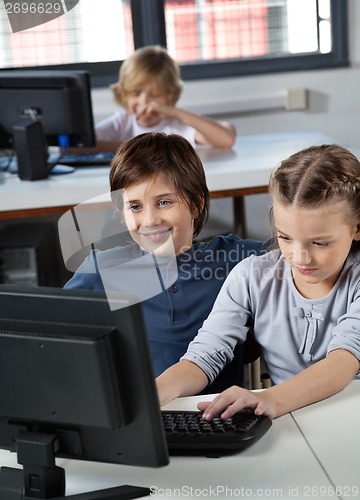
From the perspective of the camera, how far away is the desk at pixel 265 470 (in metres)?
1.17

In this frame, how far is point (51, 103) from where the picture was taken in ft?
10.7

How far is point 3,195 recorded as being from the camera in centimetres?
301

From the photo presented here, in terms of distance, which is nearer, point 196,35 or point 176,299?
point 176,299

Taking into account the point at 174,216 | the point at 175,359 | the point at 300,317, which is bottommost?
the point at 175,359

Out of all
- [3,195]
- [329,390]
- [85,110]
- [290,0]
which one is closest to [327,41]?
[290,0]

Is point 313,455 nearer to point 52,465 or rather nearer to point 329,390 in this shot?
point 329,390

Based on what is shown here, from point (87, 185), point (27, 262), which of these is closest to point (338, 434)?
point (87, 185)

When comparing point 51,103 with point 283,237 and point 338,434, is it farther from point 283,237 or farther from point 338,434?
point 338,434

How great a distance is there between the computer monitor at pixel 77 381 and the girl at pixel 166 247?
0.61 m

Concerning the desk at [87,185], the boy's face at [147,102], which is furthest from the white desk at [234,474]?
the boy's face at [147,102]

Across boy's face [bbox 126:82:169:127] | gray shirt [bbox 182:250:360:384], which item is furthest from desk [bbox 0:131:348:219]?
gray shirt [bbox 182:250:360:384]

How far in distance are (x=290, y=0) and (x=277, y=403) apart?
10.6 feet

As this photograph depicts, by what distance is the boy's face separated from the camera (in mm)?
3387

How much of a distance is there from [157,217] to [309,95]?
2.64m
